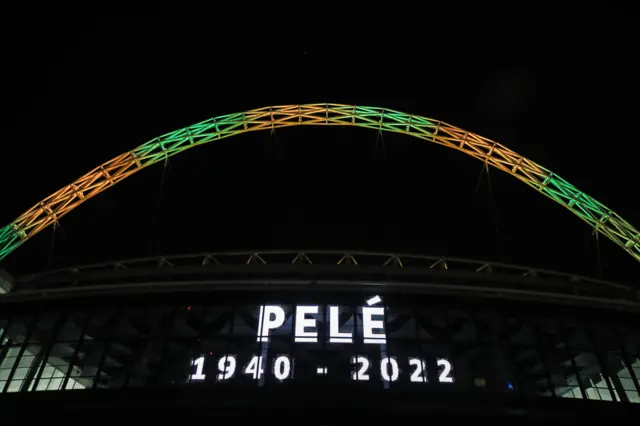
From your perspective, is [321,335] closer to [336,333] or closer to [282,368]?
[336,333]

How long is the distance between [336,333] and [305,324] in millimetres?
1766

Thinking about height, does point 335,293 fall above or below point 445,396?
above

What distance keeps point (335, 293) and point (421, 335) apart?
→ 5.31 m

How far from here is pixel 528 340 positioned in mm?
30781

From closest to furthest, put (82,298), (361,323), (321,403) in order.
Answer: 1. (321,403)
2. (361,323)
3. (82,298)

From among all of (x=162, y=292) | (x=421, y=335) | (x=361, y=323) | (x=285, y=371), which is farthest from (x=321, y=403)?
(x=162, y=292)

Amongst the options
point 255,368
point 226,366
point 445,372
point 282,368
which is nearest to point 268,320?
point 255,368

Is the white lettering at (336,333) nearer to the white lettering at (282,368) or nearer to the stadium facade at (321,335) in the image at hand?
the stadium facade at (321,335)

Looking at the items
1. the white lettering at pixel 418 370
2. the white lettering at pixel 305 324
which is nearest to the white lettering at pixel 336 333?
the white lettering at pixel 305 324

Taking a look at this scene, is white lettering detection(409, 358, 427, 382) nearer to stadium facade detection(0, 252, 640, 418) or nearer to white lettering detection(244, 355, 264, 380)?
stadium facade detection(0, 252, 640, 418)

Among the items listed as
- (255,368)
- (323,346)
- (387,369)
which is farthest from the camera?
(323,346)

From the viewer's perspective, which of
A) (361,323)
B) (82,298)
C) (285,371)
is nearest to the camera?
(285,371)

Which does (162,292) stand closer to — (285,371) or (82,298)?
(82,298)

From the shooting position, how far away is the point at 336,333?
2958cm
